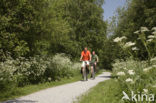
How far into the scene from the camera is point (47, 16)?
11.7m

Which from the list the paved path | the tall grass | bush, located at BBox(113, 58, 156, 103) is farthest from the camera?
the tall grass

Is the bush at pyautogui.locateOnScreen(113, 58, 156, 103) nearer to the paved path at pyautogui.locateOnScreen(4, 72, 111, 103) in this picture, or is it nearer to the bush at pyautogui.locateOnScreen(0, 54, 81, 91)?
the paved path at pyautogui.locateOnScreen(4, 72, 111, 103)

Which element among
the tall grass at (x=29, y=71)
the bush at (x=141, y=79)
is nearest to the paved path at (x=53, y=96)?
the tall grass at (x=29, y=71)

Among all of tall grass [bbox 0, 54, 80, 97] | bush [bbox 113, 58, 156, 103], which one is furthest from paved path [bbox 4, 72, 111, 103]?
bush [bbox 113, 58, 156, 103]

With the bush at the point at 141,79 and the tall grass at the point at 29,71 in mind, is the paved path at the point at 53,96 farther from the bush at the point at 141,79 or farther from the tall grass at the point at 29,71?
the bush at the point at 141,79

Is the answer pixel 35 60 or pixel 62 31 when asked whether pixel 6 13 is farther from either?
pixel 62 31

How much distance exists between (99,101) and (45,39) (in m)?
7.22

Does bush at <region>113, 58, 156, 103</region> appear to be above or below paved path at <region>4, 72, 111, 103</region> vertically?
above

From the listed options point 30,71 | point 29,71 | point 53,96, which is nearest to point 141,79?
point 53,96

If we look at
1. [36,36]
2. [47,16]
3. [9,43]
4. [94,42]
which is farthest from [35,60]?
[94,42]

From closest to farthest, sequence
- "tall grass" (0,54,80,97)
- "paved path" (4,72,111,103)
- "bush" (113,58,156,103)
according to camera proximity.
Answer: "bush" (113,58,156,103) < "paved path" (4,72,111,103) < "tall grass" (0,54,80,97)

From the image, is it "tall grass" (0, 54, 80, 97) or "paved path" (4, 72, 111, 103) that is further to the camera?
"tall grass" (0, 54, 80, 97)

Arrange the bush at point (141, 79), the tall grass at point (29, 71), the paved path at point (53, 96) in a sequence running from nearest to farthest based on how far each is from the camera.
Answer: the bush at point (141, 79) → the paved path at point (53, 96) → the tall grass at point (29, 71)

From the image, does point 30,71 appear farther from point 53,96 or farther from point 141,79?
point 141,79
